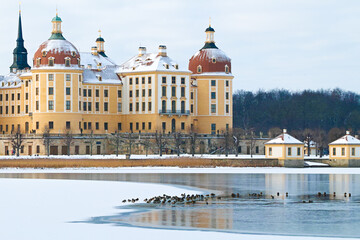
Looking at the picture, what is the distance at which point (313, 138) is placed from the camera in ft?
378

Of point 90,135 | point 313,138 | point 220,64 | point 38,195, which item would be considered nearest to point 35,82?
point 90,135

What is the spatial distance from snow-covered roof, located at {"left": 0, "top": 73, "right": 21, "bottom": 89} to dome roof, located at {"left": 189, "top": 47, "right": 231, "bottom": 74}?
26.6 metres

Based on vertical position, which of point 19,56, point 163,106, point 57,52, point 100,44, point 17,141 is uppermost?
point 100,44

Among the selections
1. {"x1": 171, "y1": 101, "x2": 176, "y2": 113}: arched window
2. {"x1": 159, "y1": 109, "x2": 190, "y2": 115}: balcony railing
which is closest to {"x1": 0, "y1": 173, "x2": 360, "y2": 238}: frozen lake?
{"x1": 159, "y1": 109, "x2": 190, "y2": 115}: balcony railing

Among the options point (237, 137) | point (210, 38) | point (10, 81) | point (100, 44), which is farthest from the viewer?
point (100, 44)

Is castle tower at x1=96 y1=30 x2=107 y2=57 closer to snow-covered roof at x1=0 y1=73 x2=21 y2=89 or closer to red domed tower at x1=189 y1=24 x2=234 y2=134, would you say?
snow-covered roof at x1=0 y1=73 x2=21 y2=89

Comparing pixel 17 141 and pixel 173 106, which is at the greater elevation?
pixel 173 106

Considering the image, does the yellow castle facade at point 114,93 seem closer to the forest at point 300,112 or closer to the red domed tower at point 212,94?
the red domed tower at point 212,94

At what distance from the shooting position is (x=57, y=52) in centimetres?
10831

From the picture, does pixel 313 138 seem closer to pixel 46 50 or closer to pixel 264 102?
pixel 46 50

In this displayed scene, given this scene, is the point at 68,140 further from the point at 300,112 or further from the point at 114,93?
the point at 300,112

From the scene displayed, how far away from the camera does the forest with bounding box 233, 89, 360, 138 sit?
16112cm

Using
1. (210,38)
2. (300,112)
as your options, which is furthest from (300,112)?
(210,38)

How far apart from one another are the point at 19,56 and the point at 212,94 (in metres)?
36.3
